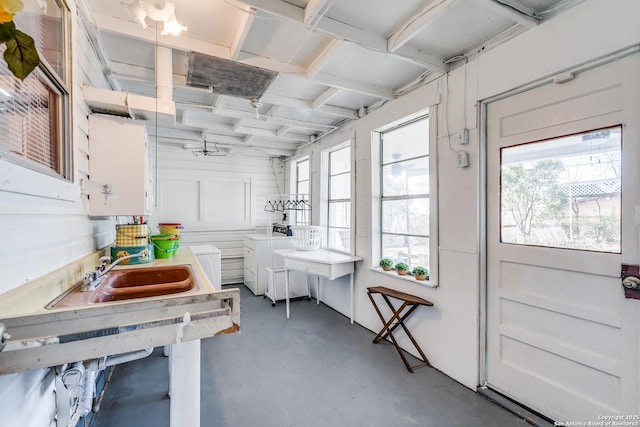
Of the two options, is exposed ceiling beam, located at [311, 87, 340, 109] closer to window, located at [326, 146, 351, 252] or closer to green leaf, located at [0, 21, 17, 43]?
window, located at [326, 146, 351, 252]

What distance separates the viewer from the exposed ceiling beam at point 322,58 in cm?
206

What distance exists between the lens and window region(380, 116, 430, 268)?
2.73 meters

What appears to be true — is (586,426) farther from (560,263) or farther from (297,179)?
(297,179)

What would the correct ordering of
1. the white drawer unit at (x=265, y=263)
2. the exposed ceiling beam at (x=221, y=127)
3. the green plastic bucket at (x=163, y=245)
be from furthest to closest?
the white drawer unit at (x=265, y=263) < the exposed ceiling beam at (x=221, y=127) < the green plastic bucket at (x=163, y=245)

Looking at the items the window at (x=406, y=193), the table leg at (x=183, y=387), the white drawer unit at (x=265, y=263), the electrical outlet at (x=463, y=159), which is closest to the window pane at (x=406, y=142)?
the window at (x=406, y=193)

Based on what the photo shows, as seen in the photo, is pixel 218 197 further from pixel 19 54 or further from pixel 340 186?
pixel 19 54

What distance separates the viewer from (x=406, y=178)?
2.94 metres

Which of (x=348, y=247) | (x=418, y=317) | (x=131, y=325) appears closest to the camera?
(x=131, y=325)

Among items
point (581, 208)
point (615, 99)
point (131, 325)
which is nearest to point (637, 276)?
point (581, 208)

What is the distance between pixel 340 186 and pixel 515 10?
2.73 m

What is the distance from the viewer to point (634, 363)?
1468 millimetres

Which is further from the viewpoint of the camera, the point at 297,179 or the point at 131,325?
the point at 297,179

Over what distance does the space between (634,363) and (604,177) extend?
102 cm

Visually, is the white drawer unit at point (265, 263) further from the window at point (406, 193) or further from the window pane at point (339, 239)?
the window at point (406, 193)
